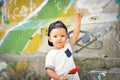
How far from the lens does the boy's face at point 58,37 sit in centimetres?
319

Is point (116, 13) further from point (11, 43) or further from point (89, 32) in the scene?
point (11, 43)

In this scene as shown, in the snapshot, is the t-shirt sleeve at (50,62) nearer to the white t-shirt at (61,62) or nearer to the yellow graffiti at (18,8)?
the white t-shirt at (61,62)

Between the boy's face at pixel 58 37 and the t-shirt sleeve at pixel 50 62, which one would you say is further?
the boy's face at pixel 58 37

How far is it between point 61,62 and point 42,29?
4.98 feet

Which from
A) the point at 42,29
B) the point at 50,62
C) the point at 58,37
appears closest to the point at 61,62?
the point at 50,62

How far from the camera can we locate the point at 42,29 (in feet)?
14.8

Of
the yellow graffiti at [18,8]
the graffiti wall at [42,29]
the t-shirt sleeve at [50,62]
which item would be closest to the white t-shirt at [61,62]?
the t-shirt sleeve at [50,62]

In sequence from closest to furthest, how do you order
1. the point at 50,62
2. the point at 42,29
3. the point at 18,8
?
the point at 50,62 → the point at 42,29 → the point at 18,8

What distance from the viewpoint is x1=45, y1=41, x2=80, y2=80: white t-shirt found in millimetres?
3072

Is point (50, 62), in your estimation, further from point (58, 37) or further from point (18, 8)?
point (18, 8)

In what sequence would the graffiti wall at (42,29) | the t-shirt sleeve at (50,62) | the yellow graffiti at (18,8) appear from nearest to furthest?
the t-shirt sleeve at (50,62), the graffiti wall at (42,29), the yellow graffiti at (18,8)

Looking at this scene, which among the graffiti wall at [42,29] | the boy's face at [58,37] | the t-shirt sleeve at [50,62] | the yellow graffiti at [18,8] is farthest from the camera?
the yellow graffiti at [18,8]

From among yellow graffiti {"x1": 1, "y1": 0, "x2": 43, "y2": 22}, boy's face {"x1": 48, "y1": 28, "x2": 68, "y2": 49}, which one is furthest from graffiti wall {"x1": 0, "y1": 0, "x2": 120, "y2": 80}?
boy's face {"x1": 48, "y1": 28, "x2": 68, "y2": 49}

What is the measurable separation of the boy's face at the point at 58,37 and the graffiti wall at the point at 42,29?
111 centimetres
